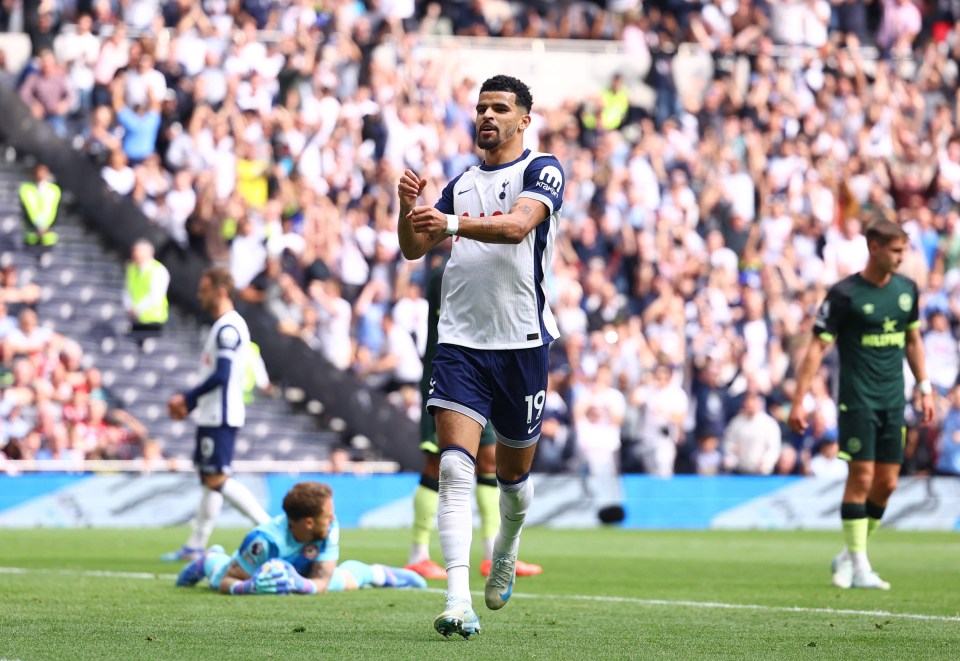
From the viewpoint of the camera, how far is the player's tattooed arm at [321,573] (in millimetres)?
10914

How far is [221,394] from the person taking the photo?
547 inches

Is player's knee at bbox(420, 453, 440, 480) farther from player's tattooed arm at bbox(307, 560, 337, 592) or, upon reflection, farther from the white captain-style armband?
the white captain-style armband

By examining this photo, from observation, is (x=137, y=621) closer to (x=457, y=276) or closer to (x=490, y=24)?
(x=457, y=276)

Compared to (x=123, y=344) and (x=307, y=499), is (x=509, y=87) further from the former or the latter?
(x=123, y=344)

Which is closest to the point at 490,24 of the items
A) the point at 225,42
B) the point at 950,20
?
the point at 225,42

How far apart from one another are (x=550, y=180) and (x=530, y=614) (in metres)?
2.69

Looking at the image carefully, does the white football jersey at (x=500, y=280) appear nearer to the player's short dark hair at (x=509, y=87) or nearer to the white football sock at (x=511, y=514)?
the player's short dark hair at (x=509, y=87)

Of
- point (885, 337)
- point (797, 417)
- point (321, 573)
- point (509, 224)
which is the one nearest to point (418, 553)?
point (321, 573)

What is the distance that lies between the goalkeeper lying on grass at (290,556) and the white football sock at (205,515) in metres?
3.01

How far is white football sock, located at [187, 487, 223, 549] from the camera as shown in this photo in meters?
14.3

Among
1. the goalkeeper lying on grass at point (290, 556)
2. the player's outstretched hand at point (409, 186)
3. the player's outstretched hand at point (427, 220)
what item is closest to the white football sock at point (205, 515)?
the goalkeeper lying on grass at point (290, 556)

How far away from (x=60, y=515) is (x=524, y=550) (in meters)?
6.27

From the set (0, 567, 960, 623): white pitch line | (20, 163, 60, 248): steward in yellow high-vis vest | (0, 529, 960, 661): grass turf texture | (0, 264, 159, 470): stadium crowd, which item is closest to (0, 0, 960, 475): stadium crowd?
(20, 163, 60, 248): steward in yellow high-vis vest

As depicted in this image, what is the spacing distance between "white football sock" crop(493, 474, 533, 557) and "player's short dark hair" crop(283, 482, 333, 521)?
5.19 ft
